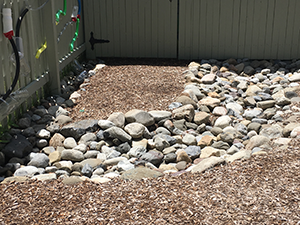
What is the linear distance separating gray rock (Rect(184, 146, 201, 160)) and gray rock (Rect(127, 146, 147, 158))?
421mm

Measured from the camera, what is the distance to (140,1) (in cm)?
690

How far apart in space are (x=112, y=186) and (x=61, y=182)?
0.40 m

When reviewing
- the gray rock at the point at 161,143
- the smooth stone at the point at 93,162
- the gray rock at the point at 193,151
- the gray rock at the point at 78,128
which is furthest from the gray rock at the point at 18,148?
the gray rock at the point at 193,151

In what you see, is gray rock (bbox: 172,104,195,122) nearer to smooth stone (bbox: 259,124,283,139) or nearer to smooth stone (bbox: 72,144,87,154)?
smooth stone (bbox: 259,124,283,139)

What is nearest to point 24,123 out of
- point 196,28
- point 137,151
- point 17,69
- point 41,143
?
point 41,143

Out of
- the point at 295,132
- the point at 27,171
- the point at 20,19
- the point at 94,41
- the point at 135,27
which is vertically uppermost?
the point at 20,19

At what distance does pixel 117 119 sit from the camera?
161 inches

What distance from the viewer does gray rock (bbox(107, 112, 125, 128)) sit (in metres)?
4.04

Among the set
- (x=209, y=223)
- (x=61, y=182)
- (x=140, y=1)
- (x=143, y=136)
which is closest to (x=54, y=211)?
(x=61, y=182)

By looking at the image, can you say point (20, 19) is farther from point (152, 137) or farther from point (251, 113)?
point (251, 113)

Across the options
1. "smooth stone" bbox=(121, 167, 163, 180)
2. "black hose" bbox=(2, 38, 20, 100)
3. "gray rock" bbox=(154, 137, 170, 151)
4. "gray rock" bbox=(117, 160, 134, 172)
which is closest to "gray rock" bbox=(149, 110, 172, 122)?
"gray rock" bbox=(154, 137, 170, 151)

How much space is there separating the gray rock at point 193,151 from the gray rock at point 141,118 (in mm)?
629

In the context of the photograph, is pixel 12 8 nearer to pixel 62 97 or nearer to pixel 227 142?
pixel 62 97

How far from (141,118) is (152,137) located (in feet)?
0.82
